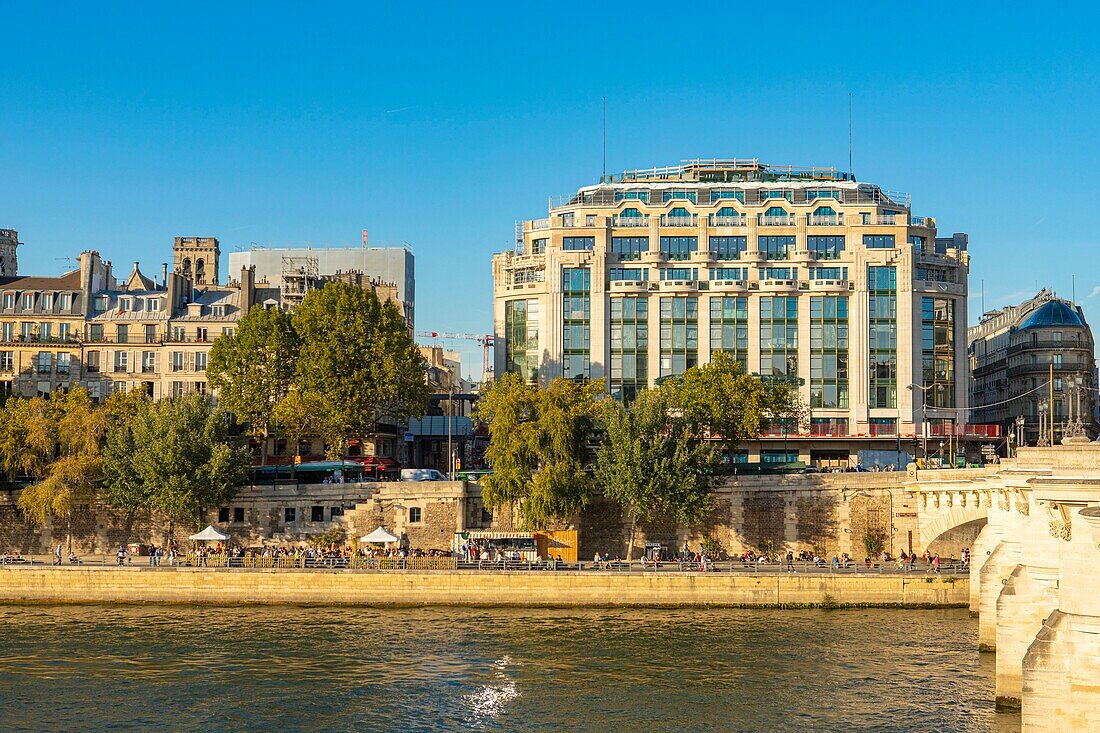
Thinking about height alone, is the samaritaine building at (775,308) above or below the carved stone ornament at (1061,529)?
above

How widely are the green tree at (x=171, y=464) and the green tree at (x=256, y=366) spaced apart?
9.74 m

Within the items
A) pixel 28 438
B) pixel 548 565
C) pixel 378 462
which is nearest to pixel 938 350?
pixel 378 462

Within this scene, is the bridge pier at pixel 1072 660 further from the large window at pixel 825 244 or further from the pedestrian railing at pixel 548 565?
the large window at pixel 825 244

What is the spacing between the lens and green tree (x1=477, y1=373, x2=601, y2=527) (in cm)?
8781

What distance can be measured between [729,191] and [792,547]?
1673 inches

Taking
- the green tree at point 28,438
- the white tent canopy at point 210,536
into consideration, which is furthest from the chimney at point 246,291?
the white tent canopy at point 210,536

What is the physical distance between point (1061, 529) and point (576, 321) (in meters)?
78.5

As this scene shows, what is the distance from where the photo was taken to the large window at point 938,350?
116188mm

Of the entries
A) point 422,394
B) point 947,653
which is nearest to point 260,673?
point 947,653

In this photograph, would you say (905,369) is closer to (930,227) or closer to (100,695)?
(930,227)

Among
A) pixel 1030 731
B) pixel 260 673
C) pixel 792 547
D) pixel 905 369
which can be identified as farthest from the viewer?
pixel 905 369

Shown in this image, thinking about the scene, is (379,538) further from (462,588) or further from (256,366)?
(256,366)

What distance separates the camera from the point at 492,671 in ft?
193

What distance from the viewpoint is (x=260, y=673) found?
5844 centimetres
